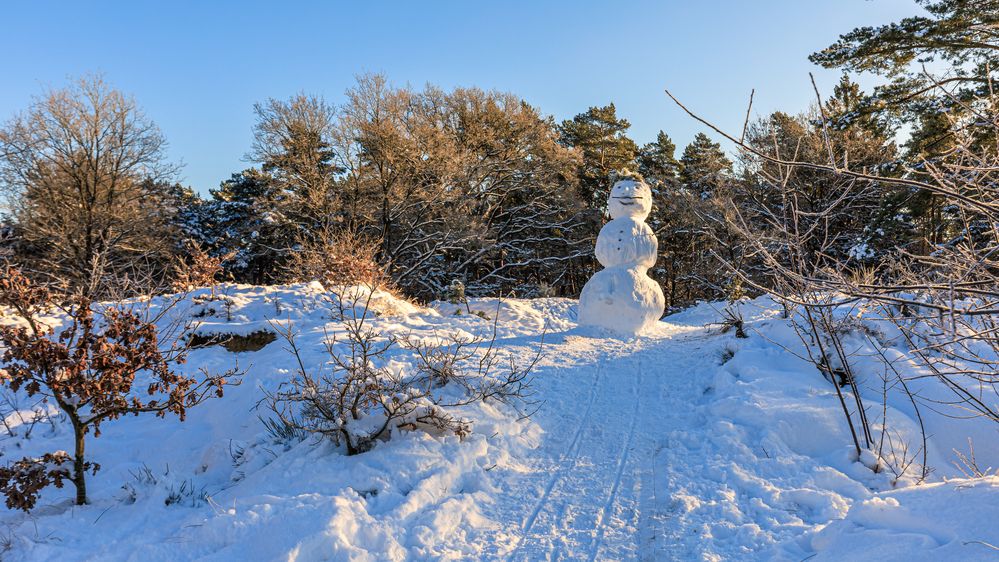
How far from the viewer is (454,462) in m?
4.03

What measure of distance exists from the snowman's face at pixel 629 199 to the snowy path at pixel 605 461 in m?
3.69

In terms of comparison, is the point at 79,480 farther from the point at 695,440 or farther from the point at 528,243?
the point at 528,243

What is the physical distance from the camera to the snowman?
9.26 meters

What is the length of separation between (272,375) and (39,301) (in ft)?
7.15

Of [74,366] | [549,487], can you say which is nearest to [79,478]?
→ [74,366]

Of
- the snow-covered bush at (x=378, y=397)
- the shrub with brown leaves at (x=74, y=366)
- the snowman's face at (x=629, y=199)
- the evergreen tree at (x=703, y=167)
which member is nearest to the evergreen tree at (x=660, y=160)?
the evergreen tree at (x=703, y=167)

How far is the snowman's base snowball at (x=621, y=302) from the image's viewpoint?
9.23 m

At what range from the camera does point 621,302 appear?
→ 9203mm

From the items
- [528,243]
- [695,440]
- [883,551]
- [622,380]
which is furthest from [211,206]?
[883,551]

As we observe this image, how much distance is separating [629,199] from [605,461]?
275 inches

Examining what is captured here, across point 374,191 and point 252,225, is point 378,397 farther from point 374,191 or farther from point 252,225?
point 252,225

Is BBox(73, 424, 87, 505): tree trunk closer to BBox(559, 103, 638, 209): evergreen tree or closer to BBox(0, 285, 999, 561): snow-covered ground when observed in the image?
BBox(0, 285, 999, 561): snow-covered ground

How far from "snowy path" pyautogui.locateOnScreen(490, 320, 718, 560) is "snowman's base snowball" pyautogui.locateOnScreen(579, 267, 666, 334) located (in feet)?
5.46

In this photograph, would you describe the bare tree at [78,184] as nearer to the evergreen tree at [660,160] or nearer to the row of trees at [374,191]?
the row of trees at [374,191]
